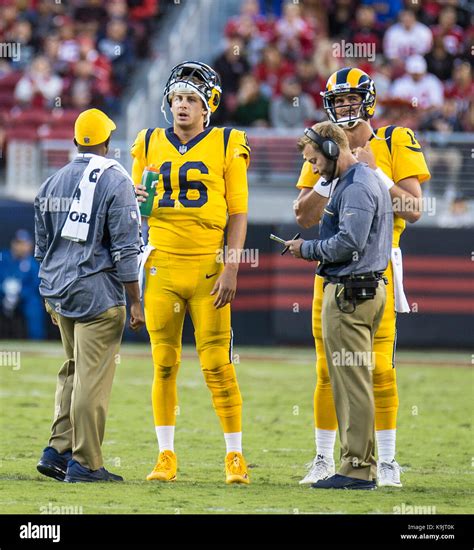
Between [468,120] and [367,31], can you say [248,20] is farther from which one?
[468,120]

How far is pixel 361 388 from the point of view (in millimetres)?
6949

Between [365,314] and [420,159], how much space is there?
1.07m

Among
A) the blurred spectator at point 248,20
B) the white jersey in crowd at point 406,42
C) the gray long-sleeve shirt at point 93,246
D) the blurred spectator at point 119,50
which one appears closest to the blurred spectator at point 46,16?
the blurred spectator at point 119,50

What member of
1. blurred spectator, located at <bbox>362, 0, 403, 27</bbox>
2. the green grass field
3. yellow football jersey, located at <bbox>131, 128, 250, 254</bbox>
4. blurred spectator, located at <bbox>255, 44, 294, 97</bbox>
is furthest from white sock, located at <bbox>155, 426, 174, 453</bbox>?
blurred spectator, located at <bbox>362, 0, 403, 27</bbox>

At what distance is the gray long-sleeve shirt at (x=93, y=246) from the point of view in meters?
7.20

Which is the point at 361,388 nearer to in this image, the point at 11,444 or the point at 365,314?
the point at 365,314

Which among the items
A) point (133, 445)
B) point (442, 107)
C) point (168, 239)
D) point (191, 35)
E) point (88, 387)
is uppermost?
point (191, 35)

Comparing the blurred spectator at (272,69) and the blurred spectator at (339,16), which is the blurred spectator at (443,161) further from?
the blurred spectator at (339,16)

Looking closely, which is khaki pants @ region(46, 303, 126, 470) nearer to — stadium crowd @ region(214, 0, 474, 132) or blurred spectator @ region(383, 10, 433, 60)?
stadium crowd @ region(214, 0, 474, 132)

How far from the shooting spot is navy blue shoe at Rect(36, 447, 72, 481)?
24.2 feet

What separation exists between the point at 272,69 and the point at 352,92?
1118 cm

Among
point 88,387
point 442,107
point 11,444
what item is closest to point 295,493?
point 88,387

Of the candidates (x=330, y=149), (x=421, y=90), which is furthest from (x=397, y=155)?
(x=421, y=90)

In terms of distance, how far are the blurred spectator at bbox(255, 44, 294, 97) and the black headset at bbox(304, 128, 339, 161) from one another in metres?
11.3
